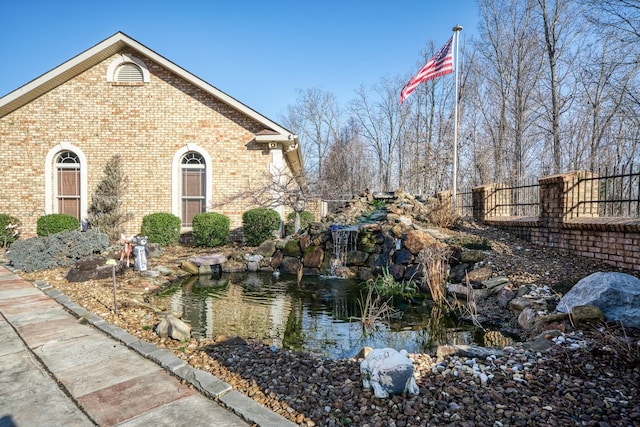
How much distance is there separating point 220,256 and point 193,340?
512 cm

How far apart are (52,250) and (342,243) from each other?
6.21 meters

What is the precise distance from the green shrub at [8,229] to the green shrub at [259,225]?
681cm

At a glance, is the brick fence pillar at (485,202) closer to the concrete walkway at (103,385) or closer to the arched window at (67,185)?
the concrete walkway at (103,385)

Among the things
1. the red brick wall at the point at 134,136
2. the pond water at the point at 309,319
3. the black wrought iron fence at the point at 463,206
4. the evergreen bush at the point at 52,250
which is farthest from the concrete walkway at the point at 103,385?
the black wrought iron fence at the point at 463,206

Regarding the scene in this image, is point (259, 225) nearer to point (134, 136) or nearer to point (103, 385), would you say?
point (134, 136)

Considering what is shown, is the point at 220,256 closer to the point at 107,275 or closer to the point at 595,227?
the point at 107,275

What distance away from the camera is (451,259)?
6.80 m

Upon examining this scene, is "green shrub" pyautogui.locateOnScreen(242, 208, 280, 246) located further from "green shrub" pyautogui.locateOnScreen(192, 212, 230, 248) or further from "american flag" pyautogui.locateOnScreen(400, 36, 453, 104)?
"american flag" pyautogui.locateOnScreen(400, 36, 453, 104)

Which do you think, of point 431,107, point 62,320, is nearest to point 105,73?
point 62,320

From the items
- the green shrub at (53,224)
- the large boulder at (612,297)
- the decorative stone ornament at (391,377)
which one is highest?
the green shrub at (53,224)

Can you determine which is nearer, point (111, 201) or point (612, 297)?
point (612, 297)

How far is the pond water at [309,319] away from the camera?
416cm

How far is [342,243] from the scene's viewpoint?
8586mm

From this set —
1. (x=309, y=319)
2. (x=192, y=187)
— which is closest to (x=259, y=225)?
(x=192, y=187)
